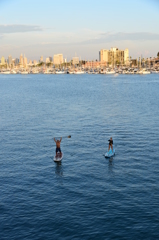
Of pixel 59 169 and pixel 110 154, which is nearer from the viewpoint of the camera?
pixel 59 169

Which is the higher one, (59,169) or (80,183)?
(59,169)

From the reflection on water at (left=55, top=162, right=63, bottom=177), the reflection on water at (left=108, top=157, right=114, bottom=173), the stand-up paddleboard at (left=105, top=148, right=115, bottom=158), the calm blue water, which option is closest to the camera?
the calm blue water

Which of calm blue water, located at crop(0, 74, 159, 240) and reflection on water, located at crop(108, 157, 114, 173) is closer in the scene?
calm blue water, located at crop(0, 74, 159, 240)

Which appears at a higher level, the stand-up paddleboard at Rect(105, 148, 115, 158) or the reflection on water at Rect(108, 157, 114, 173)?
the stand-up paddleboard at Rect(105, 148, 115, 158)

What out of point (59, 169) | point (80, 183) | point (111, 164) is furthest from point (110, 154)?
point (80, 183)

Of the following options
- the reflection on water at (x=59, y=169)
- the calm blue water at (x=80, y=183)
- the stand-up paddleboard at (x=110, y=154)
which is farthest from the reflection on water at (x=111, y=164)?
the reflection on water at (x=59, y=169)

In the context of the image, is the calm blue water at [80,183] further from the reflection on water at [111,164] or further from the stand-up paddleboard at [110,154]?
the stand-up paddleboard at [110,154]

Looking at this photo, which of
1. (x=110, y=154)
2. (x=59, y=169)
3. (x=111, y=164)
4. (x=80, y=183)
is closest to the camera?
(x=80, y=183)

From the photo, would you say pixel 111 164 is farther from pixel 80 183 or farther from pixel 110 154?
pixel 80 183

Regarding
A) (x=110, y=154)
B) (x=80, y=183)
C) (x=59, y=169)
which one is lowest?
(x=80, y=183)

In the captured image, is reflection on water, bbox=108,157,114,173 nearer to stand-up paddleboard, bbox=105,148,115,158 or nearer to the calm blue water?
the calm blue water

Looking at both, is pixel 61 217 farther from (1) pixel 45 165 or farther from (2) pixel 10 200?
(1) pixel 45 165

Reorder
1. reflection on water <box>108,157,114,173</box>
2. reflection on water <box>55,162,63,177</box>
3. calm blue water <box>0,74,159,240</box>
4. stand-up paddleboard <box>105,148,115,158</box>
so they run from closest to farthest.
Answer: calm blue water <box>0,74,159,240</box> < reflection on water <box>55,162,63,177</box> < reflection on water <box>108,157,114,173</box> < stand-up paddleboard <box>105,148,115,158</box>

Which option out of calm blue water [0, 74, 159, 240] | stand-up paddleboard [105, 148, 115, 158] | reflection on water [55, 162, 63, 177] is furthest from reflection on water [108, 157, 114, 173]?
reflection on water [55, 162, 63, 177]
